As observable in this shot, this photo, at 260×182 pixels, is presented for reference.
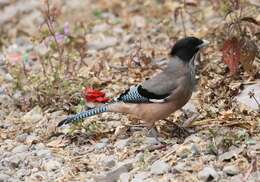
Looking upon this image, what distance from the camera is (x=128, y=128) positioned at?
7039 mm

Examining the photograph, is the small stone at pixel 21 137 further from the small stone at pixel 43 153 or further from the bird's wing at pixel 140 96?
the bird's wing at pixel 140 96

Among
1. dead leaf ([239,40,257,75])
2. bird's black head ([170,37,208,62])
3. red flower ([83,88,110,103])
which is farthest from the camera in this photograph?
red flower ([83,88,110,103])

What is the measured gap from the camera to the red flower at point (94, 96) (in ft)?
25.3

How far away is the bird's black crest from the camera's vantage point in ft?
22.1

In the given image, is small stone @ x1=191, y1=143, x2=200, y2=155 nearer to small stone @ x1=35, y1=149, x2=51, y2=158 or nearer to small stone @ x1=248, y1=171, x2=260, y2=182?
small stone @ x1=248, y1=171, x2=260, y2=182

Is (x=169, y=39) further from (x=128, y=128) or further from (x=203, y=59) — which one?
(x=128, y=128)

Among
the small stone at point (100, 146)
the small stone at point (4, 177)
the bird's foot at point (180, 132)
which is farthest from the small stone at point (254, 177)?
the small stone at point (4, 177)

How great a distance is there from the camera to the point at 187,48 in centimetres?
676

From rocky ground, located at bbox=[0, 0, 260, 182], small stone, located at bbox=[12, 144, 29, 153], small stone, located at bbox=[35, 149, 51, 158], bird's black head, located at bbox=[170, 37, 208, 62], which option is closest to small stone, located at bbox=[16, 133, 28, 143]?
rocky ground, located at bbox=[0, 0, 260, 182]

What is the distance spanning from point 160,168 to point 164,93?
0.81 metres

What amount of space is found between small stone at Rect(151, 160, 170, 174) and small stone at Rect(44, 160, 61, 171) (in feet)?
2.84

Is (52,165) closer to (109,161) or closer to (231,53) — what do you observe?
(109,161)

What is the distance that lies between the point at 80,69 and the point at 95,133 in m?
1.91

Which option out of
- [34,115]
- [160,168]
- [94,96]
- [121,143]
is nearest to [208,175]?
[160,168]
